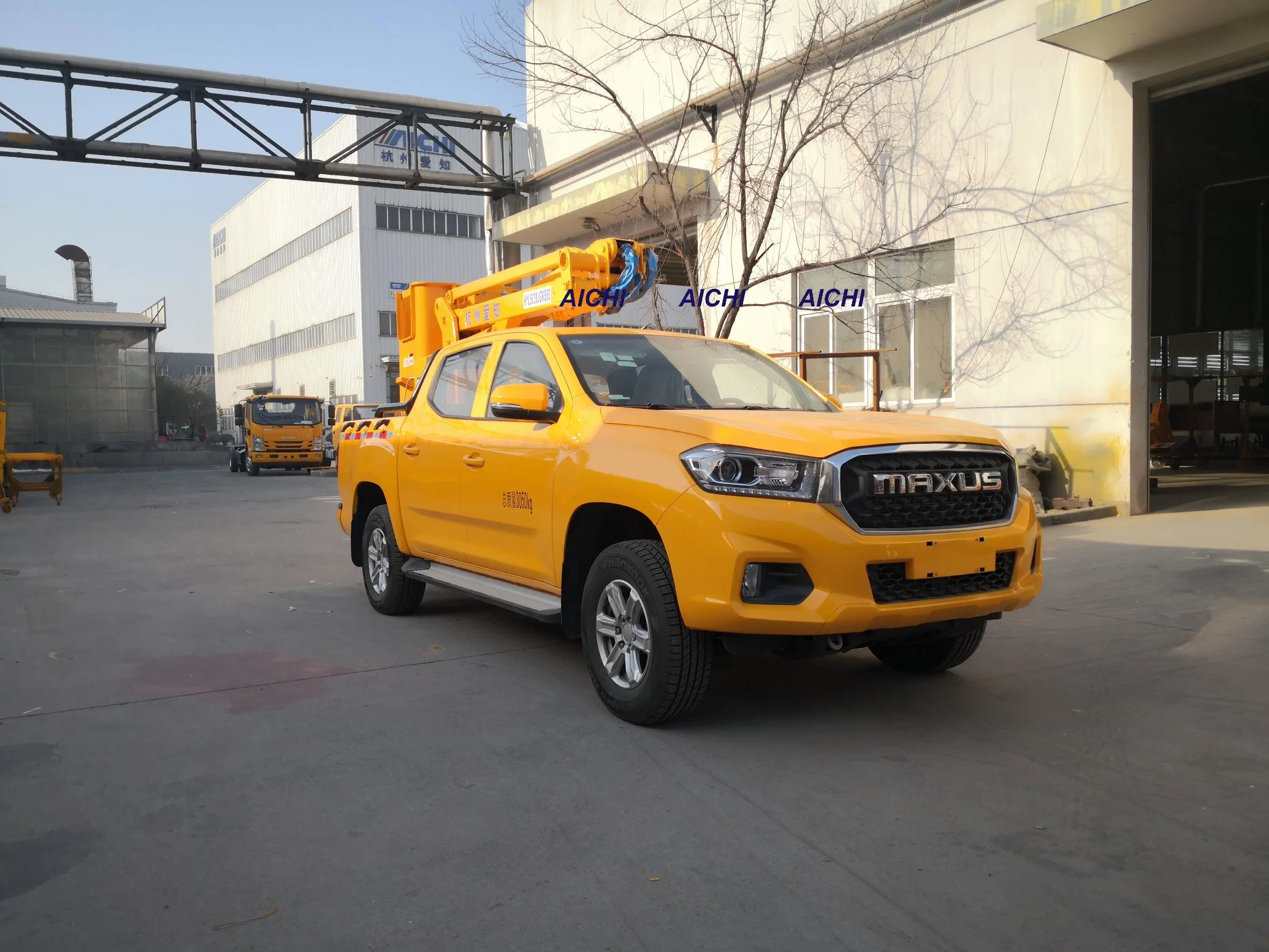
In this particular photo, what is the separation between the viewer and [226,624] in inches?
280

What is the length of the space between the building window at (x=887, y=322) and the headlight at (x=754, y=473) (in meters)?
9.33

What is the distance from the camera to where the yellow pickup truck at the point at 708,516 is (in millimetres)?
4109

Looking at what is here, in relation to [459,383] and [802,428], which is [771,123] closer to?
[459,383]

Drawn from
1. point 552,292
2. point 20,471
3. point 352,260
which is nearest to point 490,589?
point 552,292

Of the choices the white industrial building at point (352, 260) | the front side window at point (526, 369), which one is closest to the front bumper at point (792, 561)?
the front side window at point (526, 369)

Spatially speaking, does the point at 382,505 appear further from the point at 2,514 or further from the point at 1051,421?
the point at 2,514

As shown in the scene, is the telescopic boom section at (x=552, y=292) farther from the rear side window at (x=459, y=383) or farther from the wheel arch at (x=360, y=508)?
the wheel arch at (x=360, y=508)

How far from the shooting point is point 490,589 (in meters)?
5.76

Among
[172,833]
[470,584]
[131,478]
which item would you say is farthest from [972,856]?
[131,478]

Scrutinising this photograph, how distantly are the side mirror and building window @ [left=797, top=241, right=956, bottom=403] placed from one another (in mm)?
8798

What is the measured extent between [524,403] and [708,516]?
140 cm

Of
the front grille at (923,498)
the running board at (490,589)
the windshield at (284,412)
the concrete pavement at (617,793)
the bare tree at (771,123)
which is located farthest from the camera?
the windshield at (284,412)

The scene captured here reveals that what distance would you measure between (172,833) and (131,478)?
2766 cm

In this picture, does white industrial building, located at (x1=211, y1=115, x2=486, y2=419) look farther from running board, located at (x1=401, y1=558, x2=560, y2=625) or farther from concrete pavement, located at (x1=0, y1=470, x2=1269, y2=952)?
concrete pavement, located at (x1=0, y1=470, x2=1269, y2=952)
